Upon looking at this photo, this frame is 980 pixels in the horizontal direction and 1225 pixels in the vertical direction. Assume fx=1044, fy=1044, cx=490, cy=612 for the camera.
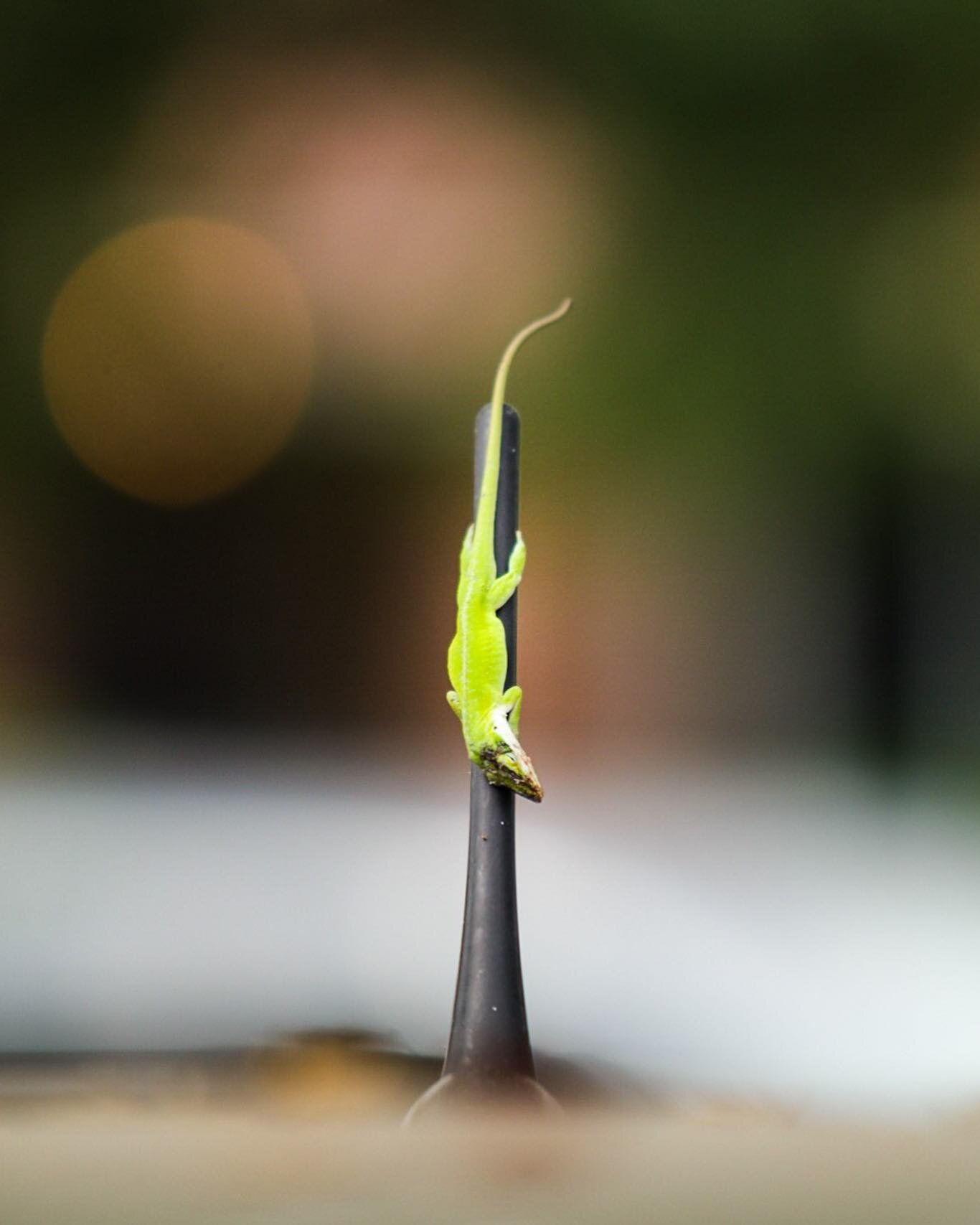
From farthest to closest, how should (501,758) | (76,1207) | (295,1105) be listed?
(295,1105), (501,758), (76,1207)

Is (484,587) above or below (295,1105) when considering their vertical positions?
above

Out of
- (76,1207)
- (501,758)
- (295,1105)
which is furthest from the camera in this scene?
(295,1105)

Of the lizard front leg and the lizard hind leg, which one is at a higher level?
the lizard front leg

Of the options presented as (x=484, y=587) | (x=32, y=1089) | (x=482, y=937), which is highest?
(x=484, y=587)

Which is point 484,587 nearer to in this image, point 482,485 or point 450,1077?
point 482,485

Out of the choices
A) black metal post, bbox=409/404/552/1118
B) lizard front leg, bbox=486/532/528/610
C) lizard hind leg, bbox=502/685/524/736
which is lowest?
black metal post, bbox=409/404/552/1118

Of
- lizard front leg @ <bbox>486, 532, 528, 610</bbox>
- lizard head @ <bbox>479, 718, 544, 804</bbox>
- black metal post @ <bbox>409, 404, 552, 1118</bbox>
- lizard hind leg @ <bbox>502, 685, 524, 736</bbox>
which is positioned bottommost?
black metal post @ <bbox>409, 404, 552, 1118</bbox>

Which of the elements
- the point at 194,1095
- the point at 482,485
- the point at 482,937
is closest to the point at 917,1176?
the point at 482,937

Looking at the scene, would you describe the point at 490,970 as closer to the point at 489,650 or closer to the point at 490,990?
the point at 490,990
